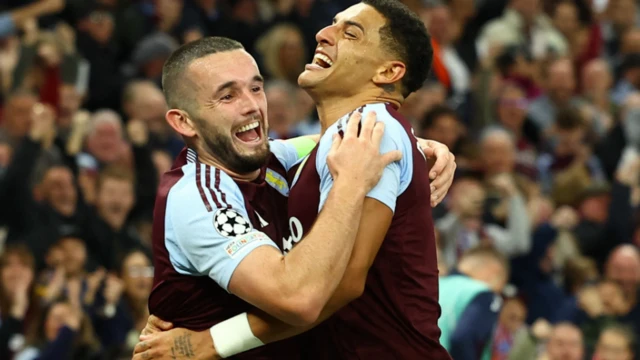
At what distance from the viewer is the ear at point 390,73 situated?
482 centimetres

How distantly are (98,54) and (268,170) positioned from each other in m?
6.15

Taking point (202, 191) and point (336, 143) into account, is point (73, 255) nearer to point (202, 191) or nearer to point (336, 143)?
point (202, 191)

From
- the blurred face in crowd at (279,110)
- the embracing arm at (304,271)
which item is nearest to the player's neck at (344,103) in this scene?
the embracing arm at (304,271)

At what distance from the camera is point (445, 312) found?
24.1 feet

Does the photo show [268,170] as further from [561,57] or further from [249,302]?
[561,57]

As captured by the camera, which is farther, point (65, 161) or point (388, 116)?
point (65, 161)

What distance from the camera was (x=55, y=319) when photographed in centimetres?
795

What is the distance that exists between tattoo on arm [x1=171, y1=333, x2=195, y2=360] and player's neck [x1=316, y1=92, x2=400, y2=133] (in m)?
0.92

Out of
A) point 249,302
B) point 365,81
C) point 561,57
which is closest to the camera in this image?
point 249,302

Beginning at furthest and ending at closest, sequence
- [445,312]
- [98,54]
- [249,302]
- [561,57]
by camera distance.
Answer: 1. [561,57]
2. [98,54]
3. [445,312]
4. [249,302]

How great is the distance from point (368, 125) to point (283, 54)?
23.3 ft

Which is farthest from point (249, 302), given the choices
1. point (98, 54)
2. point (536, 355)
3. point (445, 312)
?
point (98, 54)

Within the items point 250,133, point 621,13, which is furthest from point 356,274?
point 621,13

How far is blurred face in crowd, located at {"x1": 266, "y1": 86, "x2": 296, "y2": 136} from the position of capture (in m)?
10.2
